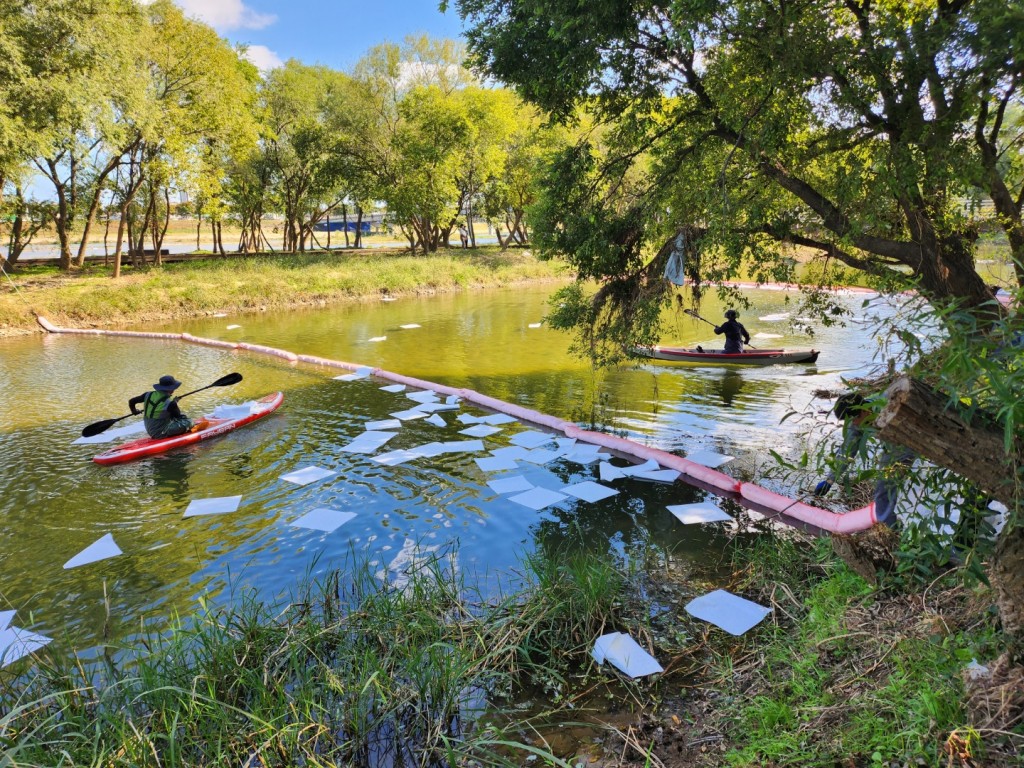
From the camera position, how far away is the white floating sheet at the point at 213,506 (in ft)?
22.6

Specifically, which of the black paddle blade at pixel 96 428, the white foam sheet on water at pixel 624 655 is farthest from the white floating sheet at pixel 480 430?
the white foam sheet on water at pixel 624 655

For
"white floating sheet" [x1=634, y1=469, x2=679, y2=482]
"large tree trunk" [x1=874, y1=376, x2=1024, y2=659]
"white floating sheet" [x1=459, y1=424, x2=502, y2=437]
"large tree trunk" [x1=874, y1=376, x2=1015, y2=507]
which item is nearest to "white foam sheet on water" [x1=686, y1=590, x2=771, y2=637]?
"large tree trunk" [x1=874, y1=376, x2=1024, y2=659]

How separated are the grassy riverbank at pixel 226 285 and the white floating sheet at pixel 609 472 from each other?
32.3 ft

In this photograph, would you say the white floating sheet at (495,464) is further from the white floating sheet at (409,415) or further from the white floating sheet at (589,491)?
the white floating sheet at (409,415)

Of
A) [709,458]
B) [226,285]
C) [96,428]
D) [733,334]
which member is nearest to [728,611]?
[709,458]

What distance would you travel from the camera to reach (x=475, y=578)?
17.7 feet

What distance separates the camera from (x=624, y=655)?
414 cm

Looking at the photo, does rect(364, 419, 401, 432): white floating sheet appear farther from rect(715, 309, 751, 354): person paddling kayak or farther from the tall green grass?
rect(715, 309, 751, 354): person paddling kayak

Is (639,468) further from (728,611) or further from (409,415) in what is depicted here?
(409,415)

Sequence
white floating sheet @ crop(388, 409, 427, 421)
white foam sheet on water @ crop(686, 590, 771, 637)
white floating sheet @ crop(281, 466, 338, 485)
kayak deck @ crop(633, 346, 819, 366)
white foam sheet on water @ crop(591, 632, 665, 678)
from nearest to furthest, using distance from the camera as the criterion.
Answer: white foam sheet on water @ crop(591, 632, 665, 678) → white foam sheet on water @ crop(686, 590, 771, 637) → white floating sheet @ crop(281, 466, 338, 485) → white floating sheet @ crop(388, 409, 427, 421) → kayak deck @ crop(633, 346, 819, 366)

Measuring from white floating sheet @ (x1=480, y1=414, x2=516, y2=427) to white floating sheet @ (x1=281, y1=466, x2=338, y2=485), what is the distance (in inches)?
108

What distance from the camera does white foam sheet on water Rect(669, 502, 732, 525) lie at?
20.9 feet

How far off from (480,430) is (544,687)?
18.7 ft

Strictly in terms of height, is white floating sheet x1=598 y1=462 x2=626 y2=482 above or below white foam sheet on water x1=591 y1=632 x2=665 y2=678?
above
